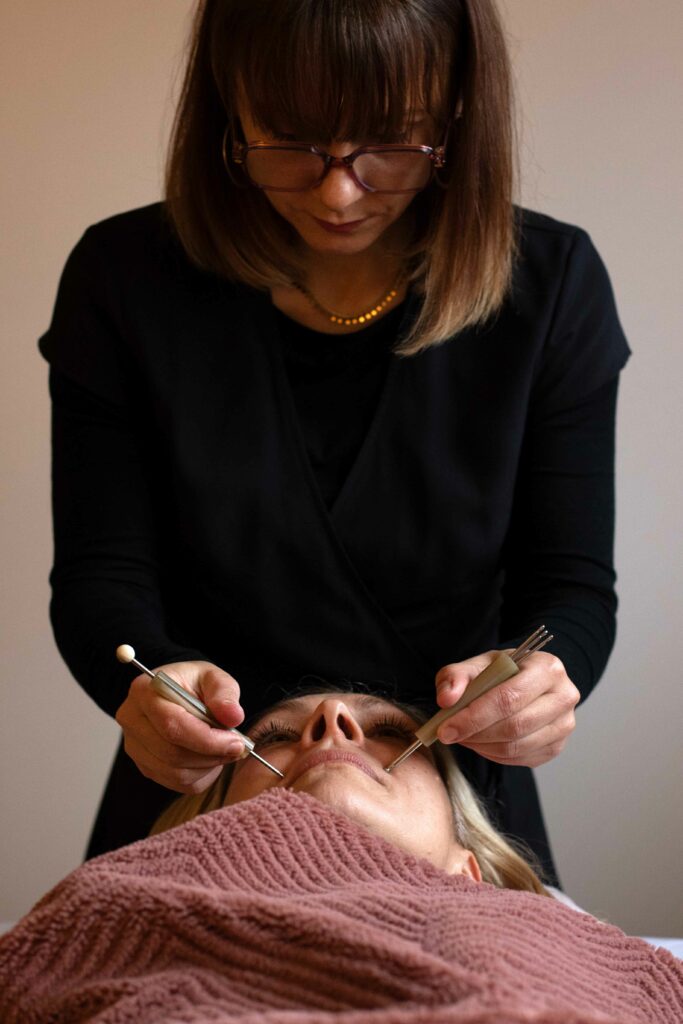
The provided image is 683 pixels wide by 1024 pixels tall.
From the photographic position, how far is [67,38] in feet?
6.91

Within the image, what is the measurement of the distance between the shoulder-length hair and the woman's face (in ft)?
0.07

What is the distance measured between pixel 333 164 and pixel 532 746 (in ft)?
2.16

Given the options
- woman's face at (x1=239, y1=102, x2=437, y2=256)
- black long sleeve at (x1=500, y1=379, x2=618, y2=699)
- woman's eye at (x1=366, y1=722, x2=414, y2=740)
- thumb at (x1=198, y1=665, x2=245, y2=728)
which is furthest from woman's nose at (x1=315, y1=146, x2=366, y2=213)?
woman's eye at (x1=366, y1=722, x2=414, y2=740)

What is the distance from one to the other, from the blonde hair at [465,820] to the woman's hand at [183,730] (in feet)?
0.57

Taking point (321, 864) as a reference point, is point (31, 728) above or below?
below

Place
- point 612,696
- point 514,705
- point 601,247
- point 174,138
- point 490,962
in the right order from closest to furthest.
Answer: point 490,962, point 514,705, point 174,138, point 601,247, point 612,696

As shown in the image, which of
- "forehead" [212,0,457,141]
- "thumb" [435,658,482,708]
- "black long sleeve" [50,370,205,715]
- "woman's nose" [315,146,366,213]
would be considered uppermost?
"forehead" [212,0,457,141]

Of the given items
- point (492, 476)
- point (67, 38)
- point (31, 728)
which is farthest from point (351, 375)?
point (31, 728)

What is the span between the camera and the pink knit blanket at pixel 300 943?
3.16 feet

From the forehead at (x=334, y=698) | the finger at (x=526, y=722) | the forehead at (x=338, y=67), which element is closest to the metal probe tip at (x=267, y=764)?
the forehead at (x=334, y=698)

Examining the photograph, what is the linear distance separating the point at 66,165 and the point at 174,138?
74 centimetres

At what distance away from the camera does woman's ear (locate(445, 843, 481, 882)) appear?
141 cm

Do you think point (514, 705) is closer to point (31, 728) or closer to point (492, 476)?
point (492, 476)

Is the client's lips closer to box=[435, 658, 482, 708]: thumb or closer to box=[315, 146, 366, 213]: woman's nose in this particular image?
box=[435, 658, 482, 708]: thumb
